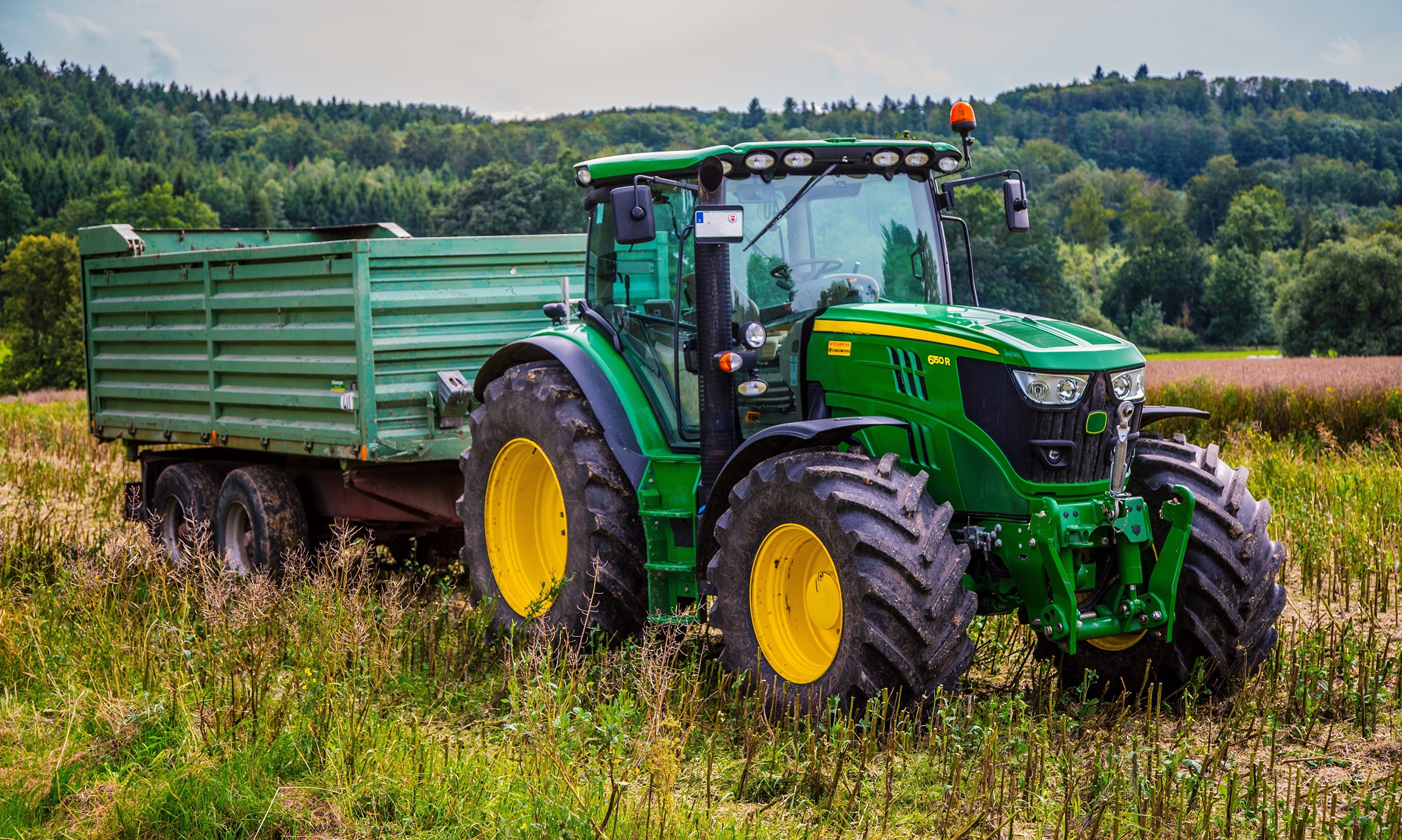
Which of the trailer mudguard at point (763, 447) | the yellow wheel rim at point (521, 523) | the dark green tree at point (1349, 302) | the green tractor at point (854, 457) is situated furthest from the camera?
the dark green tree at point (1349, 302)

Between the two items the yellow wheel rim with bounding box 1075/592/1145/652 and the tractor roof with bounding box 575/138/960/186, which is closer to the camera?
the yellow wheel rim with bounding box 1075/592/1145/652

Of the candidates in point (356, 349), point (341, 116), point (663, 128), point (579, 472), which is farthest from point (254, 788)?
point (341, 116)

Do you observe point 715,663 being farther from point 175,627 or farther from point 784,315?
point 175,627

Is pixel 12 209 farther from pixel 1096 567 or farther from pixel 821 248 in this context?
pixel 1096 567

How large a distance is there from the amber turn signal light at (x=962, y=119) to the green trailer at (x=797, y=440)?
1 cm

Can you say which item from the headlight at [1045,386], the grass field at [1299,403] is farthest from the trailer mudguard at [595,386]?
the grass field at [1299,403]

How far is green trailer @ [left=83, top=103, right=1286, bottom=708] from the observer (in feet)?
14.9

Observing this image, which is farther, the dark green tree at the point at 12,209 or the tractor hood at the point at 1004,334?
the dark green tree at the point at 12,209

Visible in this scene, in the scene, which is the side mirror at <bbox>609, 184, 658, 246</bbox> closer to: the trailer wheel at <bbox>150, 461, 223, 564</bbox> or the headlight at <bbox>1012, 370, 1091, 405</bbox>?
the headlight at <bbox>1012, 370, 1091, 405</bbox>

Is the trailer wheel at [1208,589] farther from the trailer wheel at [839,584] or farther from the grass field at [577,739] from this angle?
the trailer wheel at [839,584]

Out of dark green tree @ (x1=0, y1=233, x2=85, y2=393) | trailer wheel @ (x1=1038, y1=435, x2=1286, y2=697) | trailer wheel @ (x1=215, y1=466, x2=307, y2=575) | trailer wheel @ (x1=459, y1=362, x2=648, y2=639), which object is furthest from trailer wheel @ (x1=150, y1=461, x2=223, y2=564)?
dark green tree @ (x1=0, y1=233, x2=85, y2=393)

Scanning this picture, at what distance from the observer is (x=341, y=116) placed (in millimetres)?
126938

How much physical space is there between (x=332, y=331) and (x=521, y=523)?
190 cm

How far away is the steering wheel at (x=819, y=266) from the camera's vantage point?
5309mm
